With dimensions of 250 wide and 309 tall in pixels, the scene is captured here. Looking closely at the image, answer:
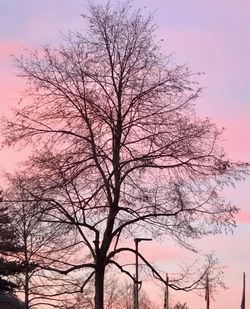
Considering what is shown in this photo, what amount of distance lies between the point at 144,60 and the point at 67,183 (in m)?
3.11

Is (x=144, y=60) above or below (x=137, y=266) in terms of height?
above

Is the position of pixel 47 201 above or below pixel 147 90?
below

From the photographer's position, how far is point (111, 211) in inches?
616

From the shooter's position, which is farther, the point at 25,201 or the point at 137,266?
the point at 137,266

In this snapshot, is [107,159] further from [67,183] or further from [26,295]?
[26,295]

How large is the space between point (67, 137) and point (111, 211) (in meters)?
1.88

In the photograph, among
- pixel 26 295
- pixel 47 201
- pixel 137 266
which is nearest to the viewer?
pixel 47 201

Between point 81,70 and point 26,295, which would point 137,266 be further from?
point 26,295

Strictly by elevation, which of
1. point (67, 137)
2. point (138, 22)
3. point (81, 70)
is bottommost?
point (67, 137)

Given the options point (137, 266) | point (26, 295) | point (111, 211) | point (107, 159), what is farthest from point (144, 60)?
point (26, 295)

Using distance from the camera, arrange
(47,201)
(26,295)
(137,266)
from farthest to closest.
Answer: (26,295), (137,266), (47,201)

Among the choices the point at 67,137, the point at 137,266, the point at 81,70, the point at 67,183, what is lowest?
the point at 137,266

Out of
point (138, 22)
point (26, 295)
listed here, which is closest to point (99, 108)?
point (138, 22)

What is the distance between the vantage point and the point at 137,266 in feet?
56.3
